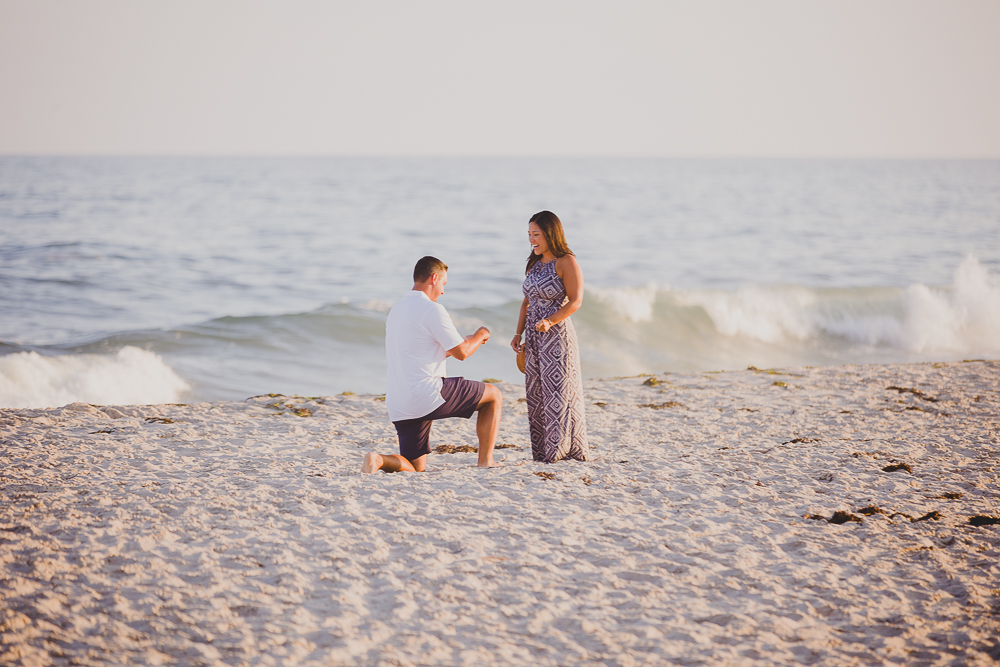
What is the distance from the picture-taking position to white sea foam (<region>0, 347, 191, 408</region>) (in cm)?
915

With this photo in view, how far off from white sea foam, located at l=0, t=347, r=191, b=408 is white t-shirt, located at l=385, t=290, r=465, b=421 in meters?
5.91

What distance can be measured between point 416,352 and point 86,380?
717 centimetres

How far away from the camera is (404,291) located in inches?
655

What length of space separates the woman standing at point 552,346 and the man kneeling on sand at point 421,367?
46cm

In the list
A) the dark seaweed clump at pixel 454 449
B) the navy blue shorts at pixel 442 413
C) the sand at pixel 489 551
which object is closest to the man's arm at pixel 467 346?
the navy blue shorts at pixel 442 413

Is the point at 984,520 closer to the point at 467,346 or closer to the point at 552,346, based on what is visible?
the point at 552,346

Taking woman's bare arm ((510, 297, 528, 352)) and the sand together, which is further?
woman's bare arm ((510, 297, 528, 352))

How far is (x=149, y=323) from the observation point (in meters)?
13.1

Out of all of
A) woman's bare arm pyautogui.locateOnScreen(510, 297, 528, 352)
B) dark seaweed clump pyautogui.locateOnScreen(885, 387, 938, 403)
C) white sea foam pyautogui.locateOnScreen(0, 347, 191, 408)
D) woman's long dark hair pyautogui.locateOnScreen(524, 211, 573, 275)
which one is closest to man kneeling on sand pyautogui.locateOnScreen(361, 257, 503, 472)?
woman's bare arm pyautogui.locateOnScreen(510, 297, 528, 352)

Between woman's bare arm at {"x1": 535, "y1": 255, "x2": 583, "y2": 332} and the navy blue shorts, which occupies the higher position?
woman's bare arm at {"x1": 535, "y1": 255, "x2": 583, "y2": 332}

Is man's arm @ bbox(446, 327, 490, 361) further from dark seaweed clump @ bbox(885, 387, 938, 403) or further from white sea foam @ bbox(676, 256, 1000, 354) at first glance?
white sea foam @ bbox(676, 256, 1000, 354)

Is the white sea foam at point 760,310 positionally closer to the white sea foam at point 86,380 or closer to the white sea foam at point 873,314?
the white sea foam at point 873,314

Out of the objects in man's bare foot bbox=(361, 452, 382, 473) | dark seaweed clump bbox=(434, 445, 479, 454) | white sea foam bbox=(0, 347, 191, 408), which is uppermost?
man's bare foot bbox=(361, 452, 382, 473)

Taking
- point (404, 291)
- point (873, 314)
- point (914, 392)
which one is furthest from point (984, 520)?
point (404, 291)
